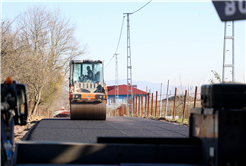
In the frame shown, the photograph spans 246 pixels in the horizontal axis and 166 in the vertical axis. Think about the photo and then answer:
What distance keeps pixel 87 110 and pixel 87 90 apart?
1.22 m

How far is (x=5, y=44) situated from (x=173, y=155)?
15231 millimetres

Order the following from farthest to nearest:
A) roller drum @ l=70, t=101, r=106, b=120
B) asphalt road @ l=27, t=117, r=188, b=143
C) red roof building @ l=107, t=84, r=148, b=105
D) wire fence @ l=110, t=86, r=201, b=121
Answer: red roof building @ l=107, t=84, r=148, b=105 → wire fence @ l=110, t=86, r=201, b=121 → roller drum @ l=70, t=101, r=106, b=120 → asphalt road @ l=27, t=117, r=188, b=143

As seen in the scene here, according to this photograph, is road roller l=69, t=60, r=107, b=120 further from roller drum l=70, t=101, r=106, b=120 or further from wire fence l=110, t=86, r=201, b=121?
wire fence l=110, t=86, r=201, b=121

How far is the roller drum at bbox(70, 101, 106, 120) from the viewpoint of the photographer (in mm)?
15859

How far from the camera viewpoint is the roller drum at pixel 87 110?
15.9m

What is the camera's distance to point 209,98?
3.86 metres

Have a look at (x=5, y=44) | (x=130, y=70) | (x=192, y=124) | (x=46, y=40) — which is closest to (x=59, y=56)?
(x=46, y=40)

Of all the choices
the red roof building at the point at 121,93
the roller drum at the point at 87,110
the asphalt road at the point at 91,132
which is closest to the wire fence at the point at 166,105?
the roller drum at the point at 87,110

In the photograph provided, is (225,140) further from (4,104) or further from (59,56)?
(59,56)

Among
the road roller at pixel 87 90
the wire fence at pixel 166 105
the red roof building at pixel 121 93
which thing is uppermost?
the road roller at pixel 87 90

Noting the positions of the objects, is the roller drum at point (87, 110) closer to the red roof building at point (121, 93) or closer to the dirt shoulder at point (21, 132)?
the dirt shoulder at point (21, 132)

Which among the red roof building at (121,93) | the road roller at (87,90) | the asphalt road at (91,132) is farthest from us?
the red roof building at (121,93)

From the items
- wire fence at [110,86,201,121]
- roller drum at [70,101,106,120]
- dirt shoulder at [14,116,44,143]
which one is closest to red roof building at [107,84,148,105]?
wire fence at [110,86,201,121]

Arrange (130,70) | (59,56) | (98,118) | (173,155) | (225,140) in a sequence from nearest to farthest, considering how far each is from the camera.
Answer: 1. (225,140)
2. (173,155)
3. (98,118)
4. (130,70)
5. (59,56)
